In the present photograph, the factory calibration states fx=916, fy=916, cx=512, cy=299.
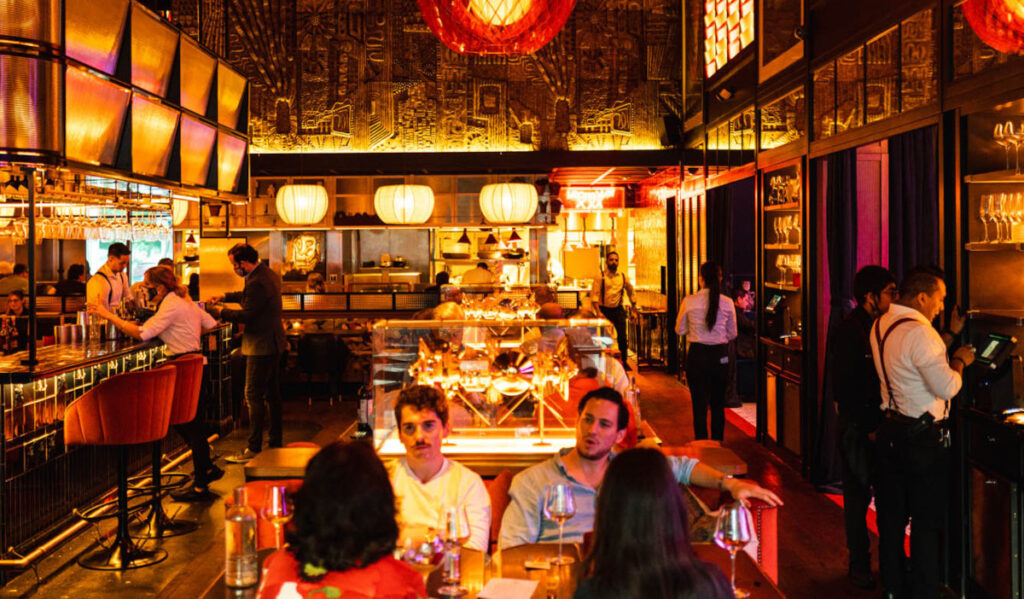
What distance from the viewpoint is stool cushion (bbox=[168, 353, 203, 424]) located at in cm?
627

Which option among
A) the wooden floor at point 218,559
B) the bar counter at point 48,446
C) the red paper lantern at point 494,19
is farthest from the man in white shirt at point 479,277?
the red paper lantern at point 494,19

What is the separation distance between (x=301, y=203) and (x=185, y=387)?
255 inches

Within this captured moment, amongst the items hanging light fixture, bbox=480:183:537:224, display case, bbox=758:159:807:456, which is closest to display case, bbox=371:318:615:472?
display case, bbox=758:159:807:456

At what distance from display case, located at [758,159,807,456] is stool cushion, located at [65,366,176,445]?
494 cm

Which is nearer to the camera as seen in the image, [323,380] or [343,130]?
[323,380]

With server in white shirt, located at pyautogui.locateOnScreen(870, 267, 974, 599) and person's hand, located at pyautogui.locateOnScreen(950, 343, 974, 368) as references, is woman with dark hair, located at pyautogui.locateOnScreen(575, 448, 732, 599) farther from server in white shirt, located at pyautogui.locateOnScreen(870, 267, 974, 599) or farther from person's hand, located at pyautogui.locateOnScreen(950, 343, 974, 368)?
person's hand, located at pyautogui.locateOnScreen(950, 343, 974, 368)

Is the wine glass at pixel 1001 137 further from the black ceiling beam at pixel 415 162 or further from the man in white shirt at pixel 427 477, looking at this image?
the black ceiling beam at pixel 415 162

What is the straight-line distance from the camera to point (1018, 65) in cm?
416

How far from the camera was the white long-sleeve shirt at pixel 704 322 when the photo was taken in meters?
7.58

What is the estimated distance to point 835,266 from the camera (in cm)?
707

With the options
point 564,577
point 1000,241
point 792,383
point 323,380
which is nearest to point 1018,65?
point 1000,241

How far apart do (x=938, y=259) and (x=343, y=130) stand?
1095 cm

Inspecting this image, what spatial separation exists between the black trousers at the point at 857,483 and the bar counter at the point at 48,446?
4547mm

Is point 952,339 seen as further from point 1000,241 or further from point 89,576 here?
point 89,576
